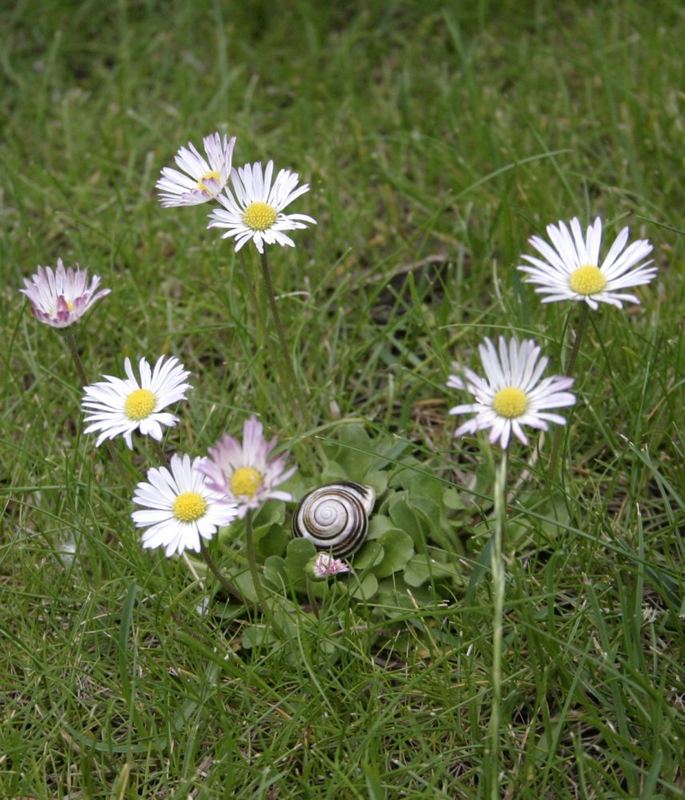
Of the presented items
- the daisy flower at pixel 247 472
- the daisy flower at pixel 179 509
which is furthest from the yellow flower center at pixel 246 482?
the daisy flower at pixel 179 509

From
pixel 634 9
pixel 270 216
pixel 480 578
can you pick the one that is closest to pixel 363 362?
pixel 270 216

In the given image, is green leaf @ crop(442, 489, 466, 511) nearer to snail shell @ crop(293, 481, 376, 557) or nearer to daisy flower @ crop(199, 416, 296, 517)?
snail shell @ crop(293, 481, 376, 557)

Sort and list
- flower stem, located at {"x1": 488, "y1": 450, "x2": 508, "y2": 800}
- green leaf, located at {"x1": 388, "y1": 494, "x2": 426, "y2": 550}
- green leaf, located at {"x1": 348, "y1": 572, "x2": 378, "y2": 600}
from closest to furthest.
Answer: flower stem, located at {"x1": 488, "y1": 450, "x2": 508, "y2": 800} < green leaf, located at {"x1": 348, "y1": 572, "x2": 378, "y2": 600} < green leaf, located at {"x1": 388, "y1": 494, "x2": 426, "y2": 550}

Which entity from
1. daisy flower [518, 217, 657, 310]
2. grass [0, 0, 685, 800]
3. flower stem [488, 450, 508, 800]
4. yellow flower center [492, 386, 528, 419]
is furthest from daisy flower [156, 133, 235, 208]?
flower stem [488, 450, 508, 800]

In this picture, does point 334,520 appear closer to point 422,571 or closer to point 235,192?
point 422,571

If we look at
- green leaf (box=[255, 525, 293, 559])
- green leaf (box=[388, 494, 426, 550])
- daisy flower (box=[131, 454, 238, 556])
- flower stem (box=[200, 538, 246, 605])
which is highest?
green leaf (box=[388, 494, 426, 550])

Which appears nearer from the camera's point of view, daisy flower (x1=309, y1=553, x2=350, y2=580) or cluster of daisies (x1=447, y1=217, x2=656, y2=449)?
cluster of daisies (x1=447, y1=217, x2=656, y2=449)

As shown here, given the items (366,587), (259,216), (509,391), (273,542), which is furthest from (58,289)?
(509,391)

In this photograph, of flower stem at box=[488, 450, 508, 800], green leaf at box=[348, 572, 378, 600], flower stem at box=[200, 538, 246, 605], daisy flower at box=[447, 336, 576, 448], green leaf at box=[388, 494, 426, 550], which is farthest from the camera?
green leaf at box=[388, 494, 426, 550]
